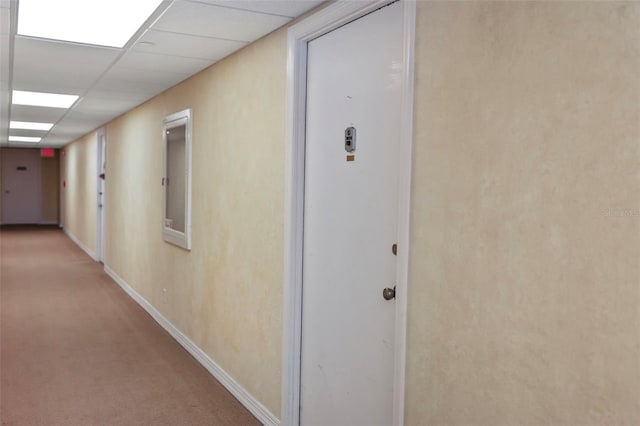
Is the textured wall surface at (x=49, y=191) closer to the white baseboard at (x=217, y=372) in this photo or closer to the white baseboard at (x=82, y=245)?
the white baseboard at (x=82, y=245)

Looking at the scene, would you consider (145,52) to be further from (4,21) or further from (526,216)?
(526,216)

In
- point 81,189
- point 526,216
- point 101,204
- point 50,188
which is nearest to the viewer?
point 526,216

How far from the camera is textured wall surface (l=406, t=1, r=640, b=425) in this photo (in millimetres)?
1542

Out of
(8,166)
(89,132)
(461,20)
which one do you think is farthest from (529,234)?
(8,166)

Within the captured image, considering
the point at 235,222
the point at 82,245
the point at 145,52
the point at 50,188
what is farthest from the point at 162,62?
the point at 50,188

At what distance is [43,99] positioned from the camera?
655 cm

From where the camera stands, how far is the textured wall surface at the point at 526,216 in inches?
60.7

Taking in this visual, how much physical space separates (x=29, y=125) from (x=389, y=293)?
9112mm

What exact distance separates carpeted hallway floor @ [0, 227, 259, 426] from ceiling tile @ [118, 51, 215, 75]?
97.4 inches

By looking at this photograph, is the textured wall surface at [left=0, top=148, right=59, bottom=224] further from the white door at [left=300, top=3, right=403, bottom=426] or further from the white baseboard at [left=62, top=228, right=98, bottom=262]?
the white door at [left=300, top=3, right=403, bottom=426]

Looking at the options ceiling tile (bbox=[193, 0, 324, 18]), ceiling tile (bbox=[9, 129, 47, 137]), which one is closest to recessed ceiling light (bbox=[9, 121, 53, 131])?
ceiling tile (bbox=[9, 129, 47, 137])

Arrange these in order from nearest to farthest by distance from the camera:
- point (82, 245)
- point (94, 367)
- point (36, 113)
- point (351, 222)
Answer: point (351, 222), point (94, 367), point (36, 113), point (82, 245)

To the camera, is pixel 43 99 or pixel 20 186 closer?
pixel 43 99

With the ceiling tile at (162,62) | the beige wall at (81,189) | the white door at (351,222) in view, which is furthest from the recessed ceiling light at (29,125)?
the white door at (351,222)
